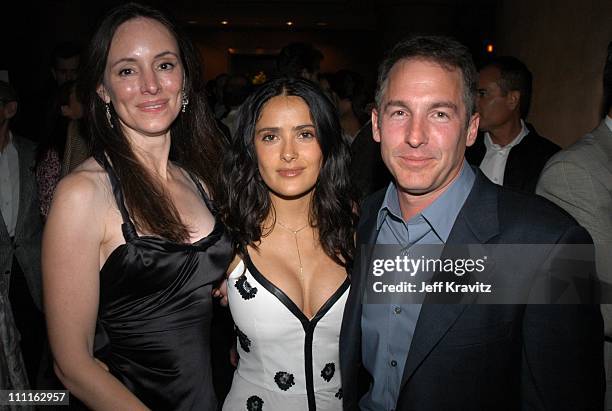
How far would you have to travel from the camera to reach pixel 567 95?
371 centimetres

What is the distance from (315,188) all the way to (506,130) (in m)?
1.97

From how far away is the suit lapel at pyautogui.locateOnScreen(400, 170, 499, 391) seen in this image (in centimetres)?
140

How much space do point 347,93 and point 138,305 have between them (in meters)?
3.89

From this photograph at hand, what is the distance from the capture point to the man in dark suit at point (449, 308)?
134 centimetres

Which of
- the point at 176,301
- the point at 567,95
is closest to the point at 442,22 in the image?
the point at 567,95

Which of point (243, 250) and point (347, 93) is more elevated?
point (347, 93)

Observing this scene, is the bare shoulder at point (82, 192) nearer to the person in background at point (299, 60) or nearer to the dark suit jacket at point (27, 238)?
the dark suit jacket at point (27, 238)

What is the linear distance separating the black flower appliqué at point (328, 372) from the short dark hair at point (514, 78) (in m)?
2.62

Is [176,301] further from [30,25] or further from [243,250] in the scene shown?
[30,25]

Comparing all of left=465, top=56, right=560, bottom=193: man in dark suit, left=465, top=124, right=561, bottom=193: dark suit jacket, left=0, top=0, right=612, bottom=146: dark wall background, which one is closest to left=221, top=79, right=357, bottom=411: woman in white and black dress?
left=0, top=0, right=612, bottom=146: dark wall background

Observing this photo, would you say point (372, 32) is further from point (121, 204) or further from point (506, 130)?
point (121, 204)

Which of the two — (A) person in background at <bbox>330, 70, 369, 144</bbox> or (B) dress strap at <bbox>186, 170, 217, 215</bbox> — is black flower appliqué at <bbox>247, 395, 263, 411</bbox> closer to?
(B) dress strap at <bbox>186, 170, 217, 215</bbox>

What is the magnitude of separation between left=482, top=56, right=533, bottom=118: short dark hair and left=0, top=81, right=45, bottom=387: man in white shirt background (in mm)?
3491

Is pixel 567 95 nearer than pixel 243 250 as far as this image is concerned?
No
